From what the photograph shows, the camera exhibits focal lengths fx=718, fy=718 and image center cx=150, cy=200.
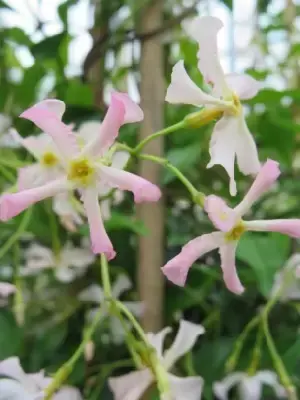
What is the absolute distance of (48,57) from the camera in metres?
0.48

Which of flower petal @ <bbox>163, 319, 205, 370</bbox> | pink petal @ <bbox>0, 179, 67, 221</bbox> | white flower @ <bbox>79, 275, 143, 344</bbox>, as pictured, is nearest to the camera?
pink petal @ <bbox>0, 179, 67, 221</bbox>

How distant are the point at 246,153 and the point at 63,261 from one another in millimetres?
226

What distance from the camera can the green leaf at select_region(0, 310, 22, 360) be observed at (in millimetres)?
438

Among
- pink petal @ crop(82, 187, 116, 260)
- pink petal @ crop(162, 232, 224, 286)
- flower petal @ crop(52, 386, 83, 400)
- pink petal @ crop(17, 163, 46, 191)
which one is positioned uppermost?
pink petal @ crop(17, 163, 46, 191)

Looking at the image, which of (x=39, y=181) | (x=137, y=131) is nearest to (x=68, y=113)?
(x=137, y=131)

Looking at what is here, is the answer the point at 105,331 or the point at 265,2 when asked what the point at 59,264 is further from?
the point at 265,2

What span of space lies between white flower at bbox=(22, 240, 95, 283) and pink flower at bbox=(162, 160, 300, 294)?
21 centimetres

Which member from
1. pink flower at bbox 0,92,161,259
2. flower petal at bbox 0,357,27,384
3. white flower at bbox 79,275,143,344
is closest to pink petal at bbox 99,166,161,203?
pink flower at bbox 0,92,161,259

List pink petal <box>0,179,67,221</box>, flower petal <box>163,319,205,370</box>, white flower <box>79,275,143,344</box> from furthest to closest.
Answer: white flower <box>79,275,143,344</box> → flower petal <box>163,319,205,370</box> → pink petal <box>0,179,67,221</box>

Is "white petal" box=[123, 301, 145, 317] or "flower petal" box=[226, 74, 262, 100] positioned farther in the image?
"white petal" box=[123, 301, 145, 317]

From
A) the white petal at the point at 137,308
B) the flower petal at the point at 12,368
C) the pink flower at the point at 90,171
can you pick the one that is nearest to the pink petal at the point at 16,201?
the pink flower at the point at 90,171

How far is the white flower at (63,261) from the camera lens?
496mm

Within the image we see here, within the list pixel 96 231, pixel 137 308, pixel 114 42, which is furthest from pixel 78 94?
pixel 96 231

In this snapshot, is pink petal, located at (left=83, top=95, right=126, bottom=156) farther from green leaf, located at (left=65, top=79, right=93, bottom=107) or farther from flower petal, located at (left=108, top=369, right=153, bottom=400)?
green leaf, located at (left=65, top=79, right=93, bottom=107)
